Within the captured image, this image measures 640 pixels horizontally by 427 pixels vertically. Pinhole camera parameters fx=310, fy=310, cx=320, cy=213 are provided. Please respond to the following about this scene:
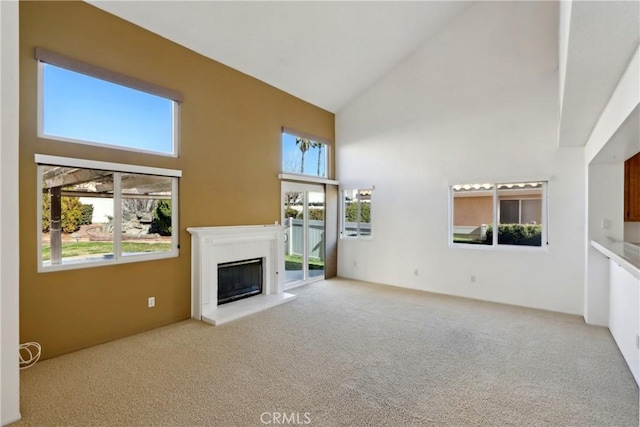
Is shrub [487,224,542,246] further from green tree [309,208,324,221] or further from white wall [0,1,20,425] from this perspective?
white wall [0,1,20,425]

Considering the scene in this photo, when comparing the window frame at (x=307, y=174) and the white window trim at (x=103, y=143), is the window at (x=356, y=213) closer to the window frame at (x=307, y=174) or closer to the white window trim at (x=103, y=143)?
the window frame at (x=307, y=174)

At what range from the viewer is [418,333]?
12.4 feet

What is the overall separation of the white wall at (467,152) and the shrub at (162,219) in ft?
12.6

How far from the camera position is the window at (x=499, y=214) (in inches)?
191

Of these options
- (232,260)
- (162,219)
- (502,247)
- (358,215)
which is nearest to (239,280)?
(232,260)

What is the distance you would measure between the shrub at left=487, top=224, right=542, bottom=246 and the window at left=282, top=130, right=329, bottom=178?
348 centimetres

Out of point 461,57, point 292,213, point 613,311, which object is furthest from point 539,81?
point 292,213

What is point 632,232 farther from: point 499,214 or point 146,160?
point 146,160

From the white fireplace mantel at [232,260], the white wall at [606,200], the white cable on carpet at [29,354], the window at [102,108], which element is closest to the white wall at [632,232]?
the white wall at [606,200]

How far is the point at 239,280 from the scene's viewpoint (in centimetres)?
507

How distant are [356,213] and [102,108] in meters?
4.80

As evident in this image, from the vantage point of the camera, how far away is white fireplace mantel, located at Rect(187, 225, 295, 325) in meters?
4.30

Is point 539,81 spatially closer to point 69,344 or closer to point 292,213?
point 292,213

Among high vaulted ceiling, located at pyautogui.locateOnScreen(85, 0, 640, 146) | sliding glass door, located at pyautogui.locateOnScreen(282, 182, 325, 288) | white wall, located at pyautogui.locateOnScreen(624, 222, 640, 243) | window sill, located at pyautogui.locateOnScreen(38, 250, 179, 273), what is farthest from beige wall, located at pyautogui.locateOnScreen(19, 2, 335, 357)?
white wall, located at pyautogui.locateOnScreen(624, 222, 640, 243)
